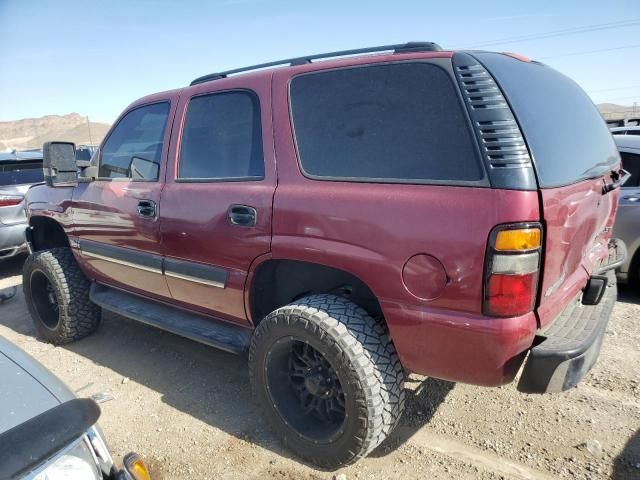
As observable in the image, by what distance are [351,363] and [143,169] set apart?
207 cm

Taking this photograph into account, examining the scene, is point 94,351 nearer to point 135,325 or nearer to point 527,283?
point 135,325

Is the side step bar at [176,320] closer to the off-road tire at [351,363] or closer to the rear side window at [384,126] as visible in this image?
the off-road tire at [351,363]

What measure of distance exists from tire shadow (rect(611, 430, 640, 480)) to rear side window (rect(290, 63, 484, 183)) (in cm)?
163

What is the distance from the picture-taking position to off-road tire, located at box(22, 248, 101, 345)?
3.80 meters

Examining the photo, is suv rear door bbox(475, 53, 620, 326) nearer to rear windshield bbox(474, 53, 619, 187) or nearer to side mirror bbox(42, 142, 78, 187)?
rear windshield bbox(474, 53, 619, 187)

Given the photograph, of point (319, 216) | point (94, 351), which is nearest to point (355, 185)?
point (319, 216)

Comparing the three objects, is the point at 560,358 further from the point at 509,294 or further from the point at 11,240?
the point at 11,240

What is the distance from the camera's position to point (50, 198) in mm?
3932

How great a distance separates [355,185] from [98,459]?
1.46 metres

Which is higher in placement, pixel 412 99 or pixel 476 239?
pixel 412 99

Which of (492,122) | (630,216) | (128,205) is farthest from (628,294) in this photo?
(128,205)

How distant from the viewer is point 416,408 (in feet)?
9.11

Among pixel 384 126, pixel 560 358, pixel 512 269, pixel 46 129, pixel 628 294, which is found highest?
pixel 384 126

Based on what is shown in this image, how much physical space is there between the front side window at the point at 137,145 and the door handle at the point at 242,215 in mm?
841
